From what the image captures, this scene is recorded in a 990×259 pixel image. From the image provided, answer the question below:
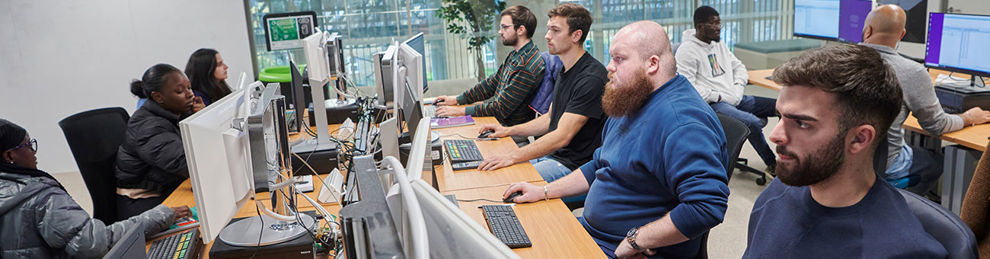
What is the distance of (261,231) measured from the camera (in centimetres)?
186

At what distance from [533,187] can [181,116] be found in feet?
5.17

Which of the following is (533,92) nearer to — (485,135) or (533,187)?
(485,135)

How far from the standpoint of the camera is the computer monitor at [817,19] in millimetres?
4820

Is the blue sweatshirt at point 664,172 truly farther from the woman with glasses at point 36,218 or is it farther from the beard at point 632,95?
the woman with glasses at point 36,218

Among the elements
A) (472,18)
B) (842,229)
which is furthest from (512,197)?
(472,18)

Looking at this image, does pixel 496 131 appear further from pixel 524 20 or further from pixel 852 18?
pixel 852 18

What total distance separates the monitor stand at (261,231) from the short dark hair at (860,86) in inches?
52.8

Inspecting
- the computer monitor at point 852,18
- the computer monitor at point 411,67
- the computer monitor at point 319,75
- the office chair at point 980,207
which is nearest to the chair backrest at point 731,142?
the office chair at point 980,207

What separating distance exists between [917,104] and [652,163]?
168cm

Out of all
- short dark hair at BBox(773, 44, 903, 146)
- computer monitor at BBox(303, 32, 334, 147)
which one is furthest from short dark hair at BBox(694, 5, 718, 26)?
short dark hair at BBox(773, 44, 903, 146)

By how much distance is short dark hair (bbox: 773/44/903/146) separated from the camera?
3.93 ft

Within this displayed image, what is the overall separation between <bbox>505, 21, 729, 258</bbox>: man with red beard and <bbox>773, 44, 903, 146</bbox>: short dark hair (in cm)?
65

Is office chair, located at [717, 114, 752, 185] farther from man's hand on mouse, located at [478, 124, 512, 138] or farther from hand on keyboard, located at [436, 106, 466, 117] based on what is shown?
hand on keyboard, located at [436, 106, 466, 117]

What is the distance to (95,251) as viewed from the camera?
1.96 meters
